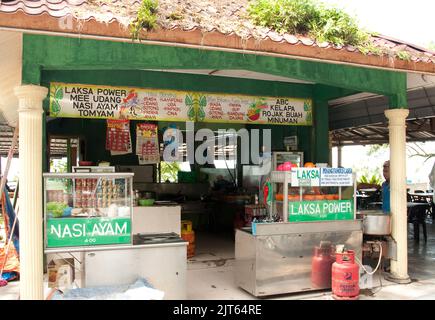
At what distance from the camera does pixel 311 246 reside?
226 inches

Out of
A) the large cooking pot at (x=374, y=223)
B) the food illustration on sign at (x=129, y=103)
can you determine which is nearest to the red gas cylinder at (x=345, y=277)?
the large cooking pot at (x=374, y=223)

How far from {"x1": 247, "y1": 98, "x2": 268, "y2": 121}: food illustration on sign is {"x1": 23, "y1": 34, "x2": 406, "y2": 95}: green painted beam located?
2026 millimetres

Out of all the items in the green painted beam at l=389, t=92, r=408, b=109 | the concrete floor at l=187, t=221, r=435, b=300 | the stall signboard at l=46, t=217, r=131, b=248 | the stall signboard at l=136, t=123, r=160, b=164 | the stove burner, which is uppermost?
the green painted beam at l=389, t=92, r=408, b=109

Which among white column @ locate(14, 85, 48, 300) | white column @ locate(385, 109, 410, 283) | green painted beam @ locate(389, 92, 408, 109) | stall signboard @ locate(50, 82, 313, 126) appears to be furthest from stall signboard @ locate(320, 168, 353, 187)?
white column @ locate(14, 85, 48, 300)

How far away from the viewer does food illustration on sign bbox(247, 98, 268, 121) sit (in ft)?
25.5

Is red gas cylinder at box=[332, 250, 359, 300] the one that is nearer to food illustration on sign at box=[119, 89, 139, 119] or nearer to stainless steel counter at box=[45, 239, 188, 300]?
stainless steel counter at box=[45, 239, 188, 300]

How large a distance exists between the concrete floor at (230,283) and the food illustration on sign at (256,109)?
2630mm

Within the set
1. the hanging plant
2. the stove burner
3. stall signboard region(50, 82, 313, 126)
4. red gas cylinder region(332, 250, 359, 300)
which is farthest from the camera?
stall signboard region(50, 82, 313, 126)

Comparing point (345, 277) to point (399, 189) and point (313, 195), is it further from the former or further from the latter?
point (399, 189)

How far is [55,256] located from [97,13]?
2823mm

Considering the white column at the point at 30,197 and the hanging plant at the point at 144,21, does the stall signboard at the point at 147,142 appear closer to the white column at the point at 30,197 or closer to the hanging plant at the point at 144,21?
the white column at the point at 30,197

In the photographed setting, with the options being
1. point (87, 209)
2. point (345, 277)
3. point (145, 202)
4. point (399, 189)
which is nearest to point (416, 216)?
point (399, 189)

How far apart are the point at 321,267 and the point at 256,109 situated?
3219 mm
